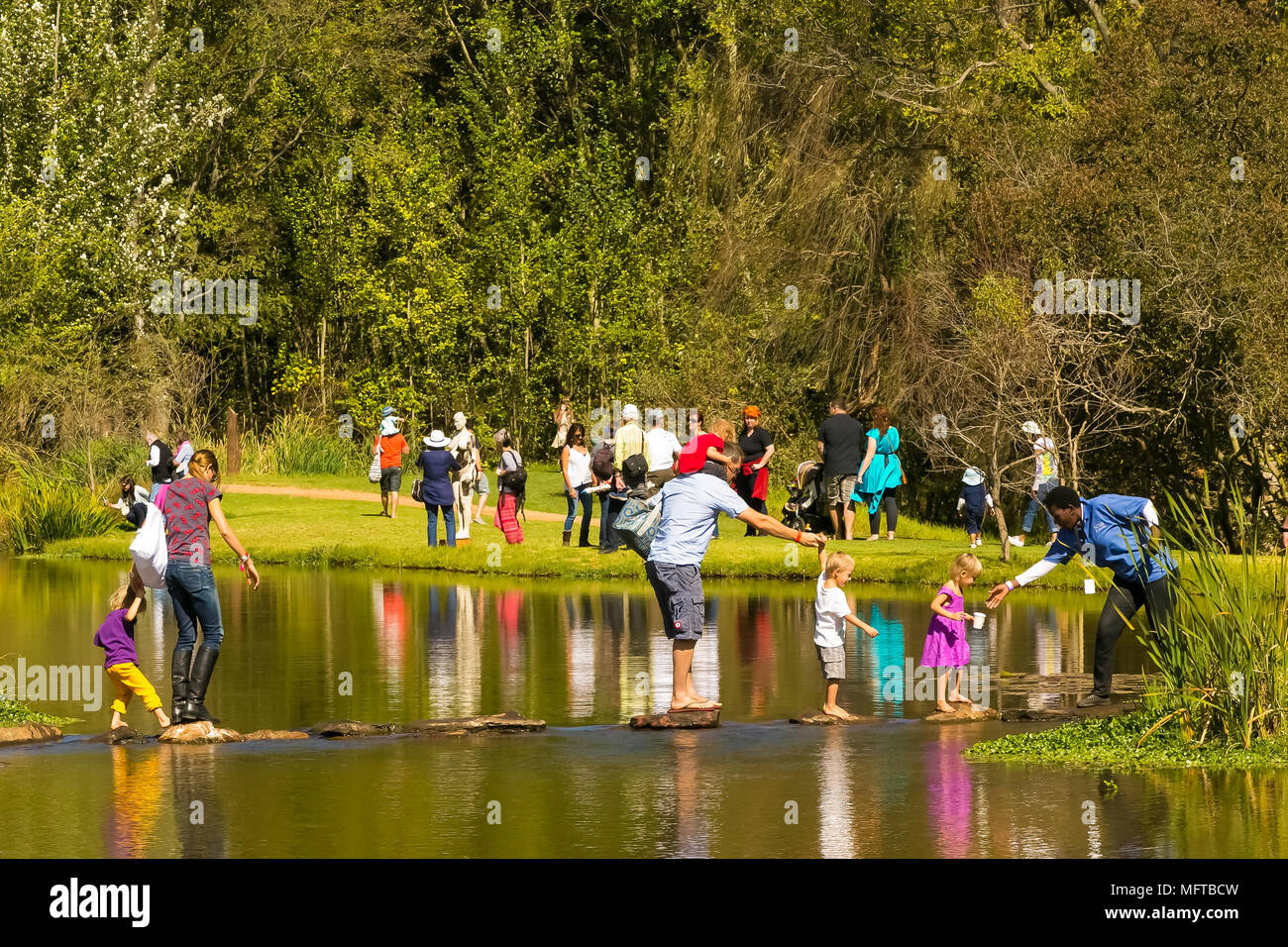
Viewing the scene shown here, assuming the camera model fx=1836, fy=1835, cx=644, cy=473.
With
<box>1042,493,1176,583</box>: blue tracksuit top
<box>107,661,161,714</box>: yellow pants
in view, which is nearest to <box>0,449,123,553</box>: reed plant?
<box>107,661,161,714</box>: yellow pants

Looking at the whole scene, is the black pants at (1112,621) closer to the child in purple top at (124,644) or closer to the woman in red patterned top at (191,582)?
the woman in red patterned top at (191,582)

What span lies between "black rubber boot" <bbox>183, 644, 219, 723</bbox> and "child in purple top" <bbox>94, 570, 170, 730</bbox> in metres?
0.24

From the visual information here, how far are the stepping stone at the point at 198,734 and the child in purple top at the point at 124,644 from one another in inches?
14.7

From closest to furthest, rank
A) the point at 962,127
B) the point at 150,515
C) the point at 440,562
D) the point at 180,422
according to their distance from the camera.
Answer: the point at 150,515, the point at 440,562, the point at 962,127, the point at 180,422

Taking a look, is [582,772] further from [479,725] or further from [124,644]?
[124,644]

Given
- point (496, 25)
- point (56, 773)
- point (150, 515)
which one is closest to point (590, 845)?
point (56, 773)

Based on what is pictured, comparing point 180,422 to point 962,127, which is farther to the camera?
point 180,422

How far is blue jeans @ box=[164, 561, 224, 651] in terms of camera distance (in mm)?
12797

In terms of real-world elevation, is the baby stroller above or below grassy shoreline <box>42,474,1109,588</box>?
above

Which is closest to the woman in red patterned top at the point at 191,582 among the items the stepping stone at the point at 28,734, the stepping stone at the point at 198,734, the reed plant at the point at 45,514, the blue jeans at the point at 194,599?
the blue jeans at the point at 194,599

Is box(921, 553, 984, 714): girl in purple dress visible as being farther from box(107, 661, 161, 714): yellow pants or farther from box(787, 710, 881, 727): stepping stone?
box(107, 661, 161, 714): yellow pants

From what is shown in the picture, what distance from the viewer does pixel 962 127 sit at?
3406cm
